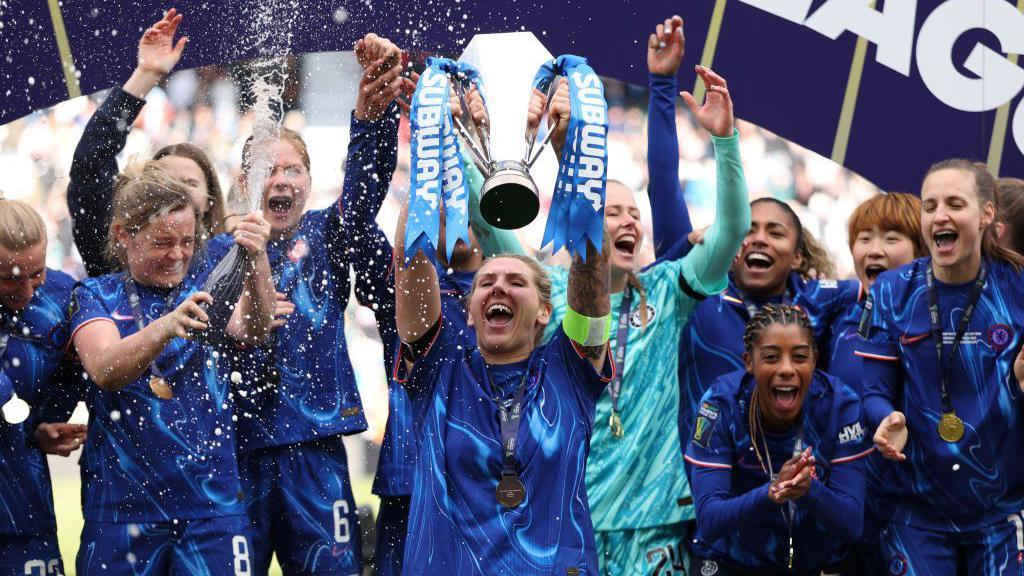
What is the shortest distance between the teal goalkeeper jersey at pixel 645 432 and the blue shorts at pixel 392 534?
710 mm

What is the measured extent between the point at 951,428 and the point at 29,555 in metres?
3.04

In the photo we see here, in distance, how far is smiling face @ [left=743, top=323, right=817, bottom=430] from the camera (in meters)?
4.10

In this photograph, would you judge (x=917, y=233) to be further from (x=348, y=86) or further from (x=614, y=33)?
(x=348, y=86)

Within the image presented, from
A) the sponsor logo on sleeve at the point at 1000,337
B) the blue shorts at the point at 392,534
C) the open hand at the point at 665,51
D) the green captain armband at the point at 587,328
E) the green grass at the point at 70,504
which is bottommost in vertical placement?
the green grass at the point at 70,504

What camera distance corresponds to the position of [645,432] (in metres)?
4.23

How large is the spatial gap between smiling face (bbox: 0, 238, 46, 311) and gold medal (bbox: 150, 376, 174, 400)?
57 centimetres

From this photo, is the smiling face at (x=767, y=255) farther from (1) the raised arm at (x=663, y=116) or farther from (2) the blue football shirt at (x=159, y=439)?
(2) the blue football shirt at (x=159, y=439)

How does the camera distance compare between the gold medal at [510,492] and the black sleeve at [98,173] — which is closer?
the gold medal at [510,492]

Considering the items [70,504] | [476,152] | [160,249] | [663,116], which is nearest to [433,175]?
[476,152]

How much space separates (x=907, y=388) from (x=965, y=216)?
593 mm

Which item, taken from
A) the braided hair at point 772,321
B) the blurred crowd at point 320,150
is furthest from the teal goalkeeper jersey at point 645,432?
the blurred crowd at point 320,150

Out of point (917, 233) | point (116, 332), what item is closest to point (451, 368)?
point (116, 332)

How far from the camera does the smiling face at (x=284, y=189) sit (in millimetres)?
4500

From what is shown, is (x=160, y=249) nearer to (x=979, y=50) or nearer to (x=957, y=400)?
(x=957, y=400)
